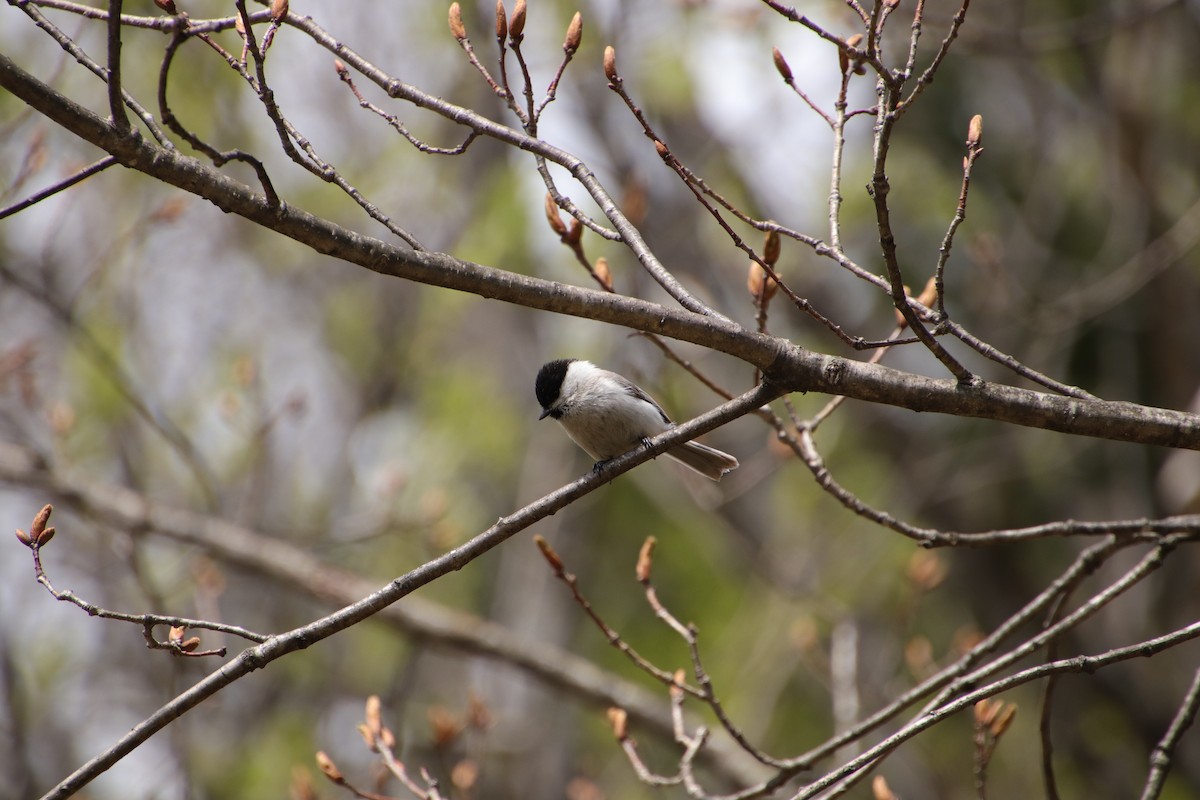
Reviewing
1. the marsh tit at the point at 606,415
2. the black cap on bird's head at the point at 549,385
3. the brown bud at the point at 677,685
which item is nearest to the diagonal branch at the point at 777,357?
the brown bud at the point at 677,685

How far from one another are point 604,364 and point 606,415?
8.70 ft

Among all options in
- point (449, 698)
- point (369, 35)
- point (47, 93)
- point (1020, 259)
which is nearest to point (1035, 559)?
point (1020, 259)

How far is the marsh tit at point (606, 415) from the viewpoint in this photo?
3707 mm

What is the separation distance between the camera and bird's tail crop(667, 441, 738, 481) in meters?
3.78

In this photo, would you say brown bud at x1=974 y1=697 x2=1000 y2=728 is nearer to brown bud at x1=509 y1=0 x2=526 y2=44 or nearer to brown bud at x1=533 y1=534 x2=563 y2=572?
brown bud at x1=533 y1=534 x2=563 y2=572

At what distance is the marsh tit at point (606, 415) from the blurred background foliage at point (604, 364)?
96 centimetres

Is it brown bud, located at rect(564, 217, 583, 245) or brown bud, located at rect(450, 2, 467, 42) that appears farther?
brown bud, located at rect(564, 217, 583, 245)

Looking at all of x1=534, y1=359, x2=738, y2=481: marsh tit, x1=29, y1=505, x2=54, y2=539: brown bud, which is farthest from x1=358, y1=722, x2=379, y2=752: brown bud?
x1=534, y1=359, x2=738, y2=481: marsh tit

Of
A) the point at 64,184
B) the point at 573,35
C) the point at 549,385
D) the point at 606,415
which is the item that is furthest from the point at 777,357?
the point at 549,385

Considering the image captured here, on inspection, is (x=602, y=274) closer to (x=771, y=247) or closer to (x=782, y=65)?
(x=771, y=247)

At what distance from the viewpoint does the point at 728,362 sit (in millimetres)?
7508

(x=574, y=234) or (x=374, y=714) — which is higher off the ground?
(x=574, y=234)

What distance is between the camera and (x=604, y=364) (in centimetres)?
632

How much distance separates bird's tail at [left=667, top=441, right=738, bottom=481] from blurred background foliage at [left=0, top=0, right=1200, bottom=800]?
1.01m
